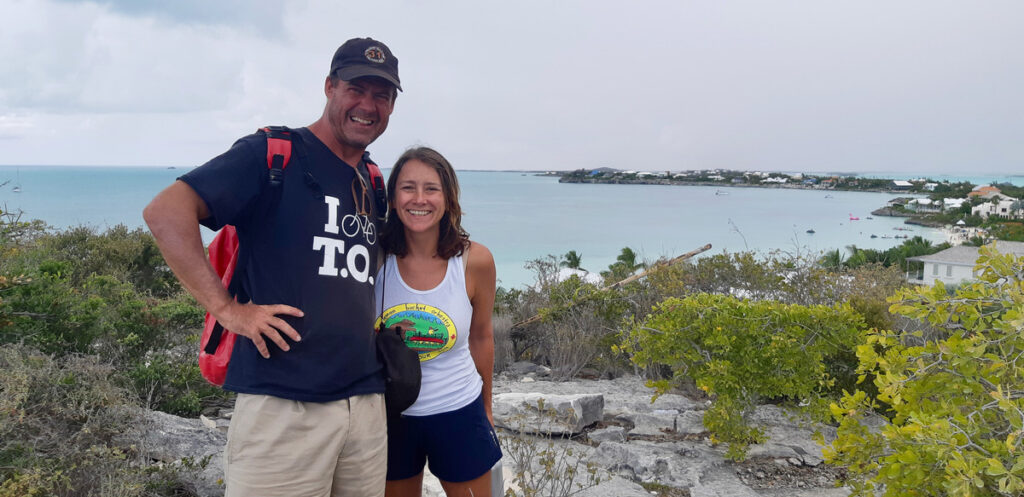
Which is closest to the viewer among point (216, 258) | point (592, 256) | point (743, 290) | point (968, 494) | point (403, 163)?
point (968, 494)

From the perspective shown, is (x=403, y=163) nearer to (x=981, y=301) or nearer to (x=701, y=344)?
(x=981, y=301)

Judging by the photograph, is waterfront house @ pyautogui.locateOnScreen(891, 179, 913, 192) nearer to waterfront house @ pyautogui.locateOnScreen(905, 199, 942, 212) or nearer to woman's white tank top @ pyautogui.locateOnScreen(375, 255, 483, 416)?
waterfront house @ pyautogui.locateOnScreen(905, 199, 942, 212)

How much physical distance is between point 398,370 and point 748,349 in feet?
10.9

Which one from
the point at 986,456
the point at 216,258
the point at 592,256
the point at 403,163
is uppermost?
the point at 403,163

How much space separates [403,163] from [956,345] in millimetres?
2379

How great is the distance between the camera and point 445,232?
103 inches

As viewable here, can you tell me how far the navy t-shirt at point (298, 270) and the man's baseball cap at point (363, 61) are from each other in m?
0.33

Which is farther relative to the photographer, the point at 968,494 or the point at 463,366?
the point at 463,366

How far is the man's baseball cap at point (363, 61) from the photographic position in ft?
7.32

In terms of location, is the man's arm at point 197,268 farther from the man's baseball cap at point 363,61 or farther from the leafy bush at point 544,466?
the leafy bush at point 544,466

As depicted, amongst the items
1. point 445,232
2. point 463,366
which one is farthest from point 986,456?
point 445,232

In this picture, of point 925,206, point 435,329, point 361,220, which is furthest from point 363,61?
point 925,206

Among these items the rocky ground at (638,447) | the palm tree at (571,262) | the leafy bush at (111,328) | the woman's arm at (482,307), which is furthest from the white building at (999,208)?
the woman's arm at (482,307)

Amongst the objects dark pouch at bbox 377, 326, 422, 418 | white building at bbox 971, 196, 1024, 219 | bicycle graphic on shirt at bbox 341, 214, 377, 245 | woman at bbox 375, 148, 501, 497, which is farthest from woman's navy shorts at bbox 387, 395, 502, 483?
white building at bbox 971, 196, 1024, 219
